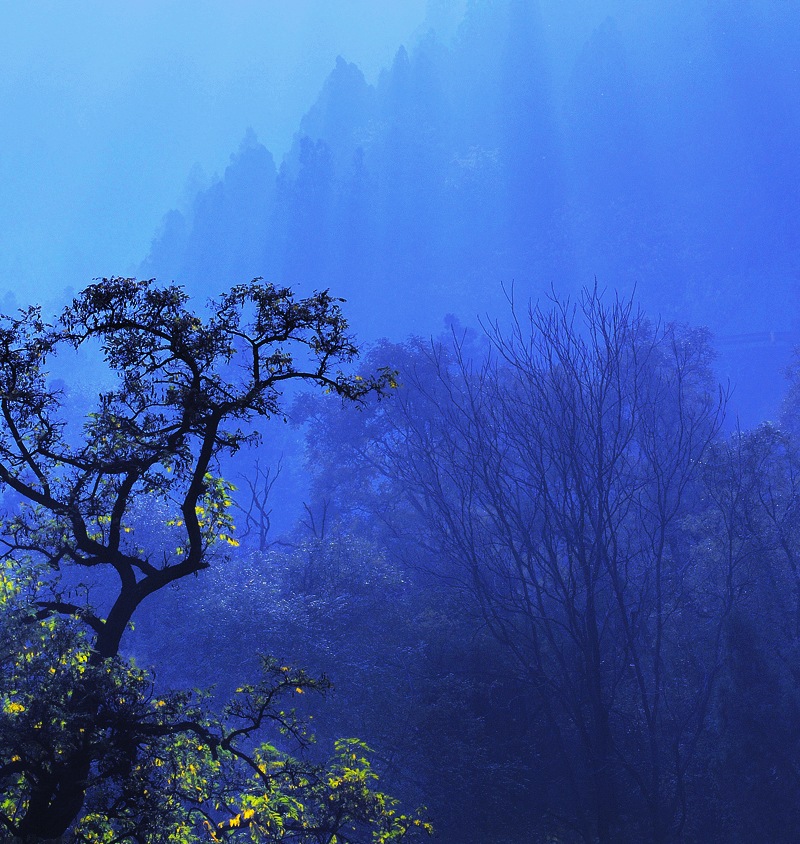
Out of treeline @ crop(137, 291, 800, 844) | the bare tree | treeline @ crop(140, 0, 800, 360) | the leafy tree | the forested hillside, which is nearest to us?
the leafy tree

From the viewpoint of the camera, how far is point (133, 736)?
320 inches

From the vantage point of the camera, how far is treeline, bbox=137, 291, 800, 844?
18.7 metres

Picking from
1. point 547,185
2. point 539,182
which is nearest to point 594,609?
point 547,185

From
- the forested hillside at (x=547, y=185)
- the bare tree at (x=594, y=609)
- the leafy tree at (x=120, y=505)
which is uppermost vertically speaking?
the forested hillside at (x=547, y=185)

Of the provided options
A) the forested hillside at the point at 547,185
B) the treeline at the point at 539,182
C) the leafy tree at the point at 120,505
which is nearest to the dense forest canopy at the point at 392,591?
the leafy tree at the point at 120,505

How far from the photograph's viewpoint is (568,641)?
76.0ft

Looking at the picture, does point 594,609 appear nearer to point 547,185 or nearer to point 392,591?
point 392,591

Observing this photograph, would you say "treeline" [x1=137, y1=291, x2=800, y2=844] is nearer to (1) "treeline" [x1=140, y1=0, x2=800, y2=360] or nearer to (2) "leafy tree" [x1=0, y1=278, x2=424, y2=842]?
(2) "leafy tree" [x1=0, y1=278, x2=424, y2=842]

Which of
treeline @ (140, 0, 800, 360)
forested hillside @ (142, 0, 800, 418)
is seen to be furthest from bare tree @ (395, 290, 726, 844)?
treeline @ (140, 0, 800, 360)

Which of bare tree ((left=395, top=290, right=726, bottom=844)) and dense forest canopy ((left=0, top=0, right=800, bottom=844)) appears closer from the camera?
dense forest canopy ((left=0, top=0, right=800, bottom=844))

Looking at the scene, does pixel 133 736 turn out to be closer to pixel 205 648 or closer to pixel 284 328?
pixel 284 328

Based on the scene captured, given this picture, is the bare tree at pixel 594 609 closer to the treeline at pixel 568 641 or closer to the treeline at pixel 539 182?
the treeline at pixel 568 641

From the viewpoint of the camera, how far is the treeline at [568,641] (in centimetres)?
1866

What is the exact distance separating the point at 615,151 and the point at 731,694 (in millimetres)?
105478
